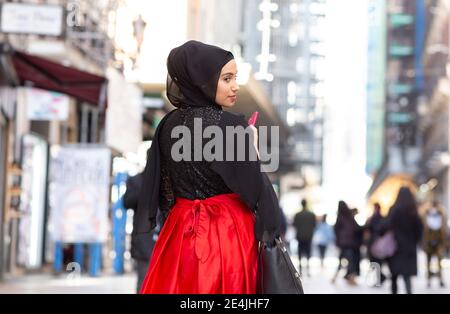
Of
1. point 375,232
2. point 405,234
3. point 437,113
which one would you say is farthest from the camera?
point 437,113

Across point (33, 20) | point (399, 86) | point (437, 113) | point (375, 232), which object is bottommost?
point (375, 232)

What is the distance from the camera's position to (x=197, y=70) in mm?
4496

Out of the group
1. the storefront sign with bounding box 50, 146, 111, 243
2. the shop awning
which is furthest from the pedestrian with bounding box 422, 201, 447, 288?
the shop awning

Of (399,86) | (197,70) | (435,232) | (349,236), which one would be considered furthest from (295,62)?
(197,70)

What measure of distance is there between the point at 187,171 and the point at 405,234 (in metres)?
10.2

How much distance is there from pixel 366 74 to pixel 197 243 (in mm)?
133339

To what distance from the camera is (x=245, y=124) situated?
450cm

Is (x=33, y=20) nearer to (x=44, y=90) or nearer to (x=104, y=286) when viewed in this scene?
(x=44, y=90)

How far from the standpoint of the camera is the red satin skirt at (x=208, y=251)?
4.48m

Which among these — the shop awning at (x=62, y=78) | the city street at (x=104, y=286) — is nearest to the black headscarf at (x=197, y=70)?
the shop awning at (x=62, y=78)

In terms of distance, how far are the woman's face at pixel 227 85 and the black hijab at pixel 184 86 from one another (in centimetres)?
2
